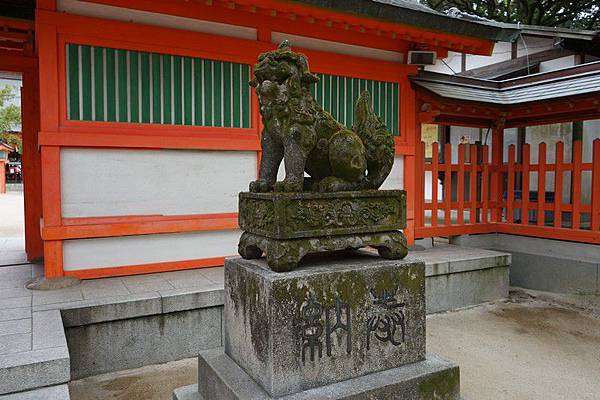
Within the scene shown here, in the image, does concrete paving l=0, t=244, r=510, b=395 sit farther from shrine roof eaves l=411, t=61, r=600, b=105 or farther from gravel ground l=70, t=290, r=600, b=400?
shrine roof eaves l=411, t=61, r=600, b=105

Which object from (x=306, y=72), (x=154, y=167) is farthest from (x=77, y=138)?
(x=306, y=72)

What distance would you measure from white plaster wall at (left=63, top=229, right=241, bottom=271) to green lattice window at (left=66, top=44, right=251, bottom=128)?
4.71 ft

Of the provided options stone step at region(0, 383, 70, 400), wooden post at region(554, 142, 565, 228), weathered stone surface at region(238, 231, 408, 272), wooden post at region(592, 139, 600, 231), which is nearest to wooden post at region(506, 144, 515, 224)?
wooden post at region(554, 142, 565, 228)

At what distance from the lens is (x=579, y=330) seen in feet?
17.6

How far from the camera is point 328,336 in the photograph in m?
2.60

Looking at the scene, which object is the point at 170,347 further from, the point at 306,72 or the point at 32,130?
the point at 32,130

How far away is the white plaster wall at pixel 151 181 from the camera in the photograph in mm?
4898

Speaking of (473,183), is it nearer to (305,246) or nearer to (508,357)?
(508,357)

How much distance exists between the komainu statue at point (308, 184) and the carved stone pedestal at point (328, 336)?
0.16 metres

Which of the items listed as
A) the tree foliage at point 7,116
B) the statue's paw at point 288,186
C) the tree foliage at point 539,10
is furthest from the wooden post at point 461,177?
the tree foliage at point 7,116

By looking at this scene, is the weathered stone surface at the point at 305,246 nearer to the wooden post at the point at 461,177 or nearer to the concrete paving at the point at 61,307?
the concrete paving at the point at 61,307

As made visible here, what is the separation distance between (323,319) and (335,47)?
482 cm

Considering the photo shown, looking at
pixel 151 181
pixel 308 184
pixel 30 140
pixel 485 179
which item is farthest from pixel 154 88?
pixel 485 179

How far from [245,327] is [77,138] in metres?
3.31
